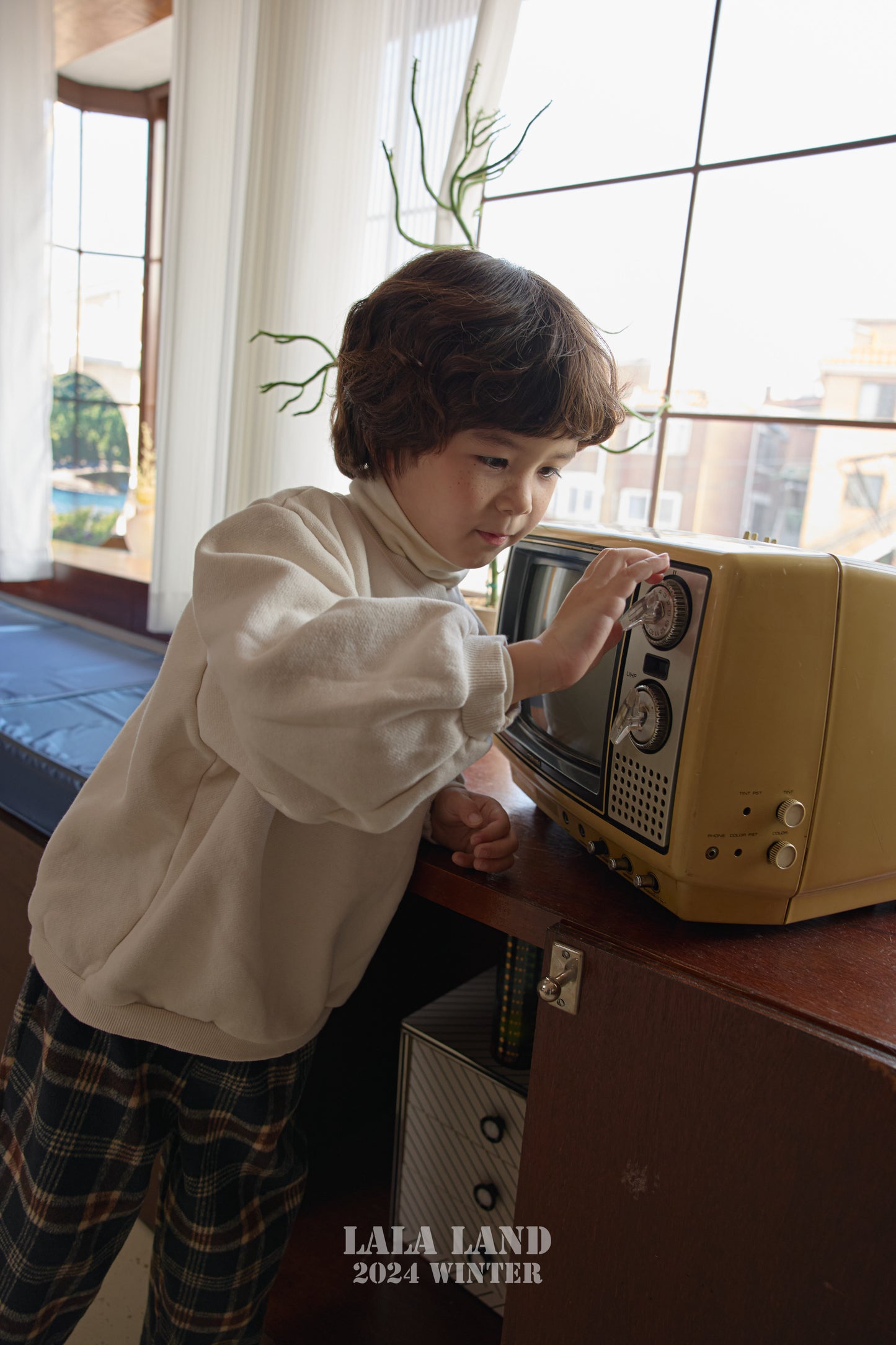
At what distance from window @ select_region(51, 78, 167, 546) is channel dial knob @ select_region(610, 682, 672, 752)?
7.22 feet

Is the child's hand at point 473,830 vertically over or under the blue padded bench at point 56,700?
over

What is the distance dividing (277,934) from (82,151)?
269cm

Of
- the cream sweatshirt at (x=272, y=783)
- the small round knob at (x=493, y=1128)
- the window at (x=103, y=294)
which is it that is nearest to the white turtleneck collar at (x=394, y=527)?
the cream sweatshirt at (x=272, y=783)

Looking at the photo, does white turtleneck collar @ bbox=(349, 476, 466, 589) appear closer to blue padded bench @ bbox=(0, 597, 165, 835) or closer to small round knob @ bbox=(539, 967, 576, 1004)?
small round knob @ bbox=(539, 967, 576, 1004)

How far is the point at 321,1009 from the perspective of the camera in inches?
31.8

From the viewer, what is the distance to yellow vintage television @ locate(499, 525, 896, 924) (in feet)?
2.04

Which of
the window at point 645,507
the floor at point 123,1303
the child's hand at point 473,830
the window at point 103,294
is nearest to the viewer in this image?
the child's hand at point 473,830

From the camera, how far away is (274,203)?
182 centimetres

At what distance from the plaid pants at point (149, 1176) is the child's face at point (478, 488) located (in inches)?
19.7

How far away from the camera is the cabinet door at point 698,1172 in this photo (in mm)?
534

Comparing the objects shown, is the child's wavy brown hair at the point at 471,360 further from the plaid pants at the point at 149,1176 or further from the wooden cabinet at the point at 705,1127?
the plaid pants at the point at 149,1176

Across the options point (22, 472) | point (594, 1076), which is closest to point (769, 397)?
point (594, 1076)

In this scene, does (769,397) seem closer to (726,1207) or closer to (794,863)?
(794,863)

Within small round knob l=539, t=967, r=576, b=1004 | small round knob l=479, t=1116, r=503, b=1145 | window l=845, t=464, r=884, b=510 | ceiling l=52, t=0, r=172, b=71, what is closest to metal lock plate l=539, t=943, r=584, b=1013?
small round knob l=539, t=967, r=576, b=1004
